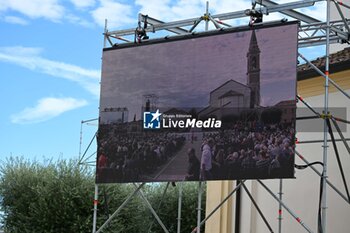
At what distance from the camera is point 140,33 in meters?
14.0

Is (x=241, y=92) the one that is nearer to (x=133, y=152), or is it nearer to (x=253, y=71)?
(x=253, y=71)

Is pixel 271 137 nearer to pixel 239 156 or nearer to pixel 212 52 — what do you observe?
pixel 239 156

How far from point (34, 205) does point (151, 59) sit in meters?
12.1

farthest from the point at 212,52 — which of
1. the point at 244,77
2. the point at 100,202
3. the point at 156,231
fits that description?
the point at 156,231

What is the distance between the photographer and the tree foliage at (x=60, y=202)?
Answer: 76.9 ft

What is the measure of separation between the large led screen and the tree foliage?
9.90 meters

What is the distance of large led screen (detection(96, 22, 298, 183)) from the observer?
1164 cm

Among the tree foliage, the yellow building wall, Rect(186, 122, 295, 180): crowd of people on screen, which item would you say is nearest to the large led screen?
Rect(186, 122, 295, 180): crowd of people on screen

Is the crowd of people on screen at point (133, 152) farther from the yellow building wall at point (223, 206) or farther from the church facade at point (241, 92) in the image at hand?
the yellow building wall at point (223, 206)

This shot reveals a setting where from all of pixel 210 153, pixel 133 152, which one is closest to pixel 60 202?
pixel 133 152

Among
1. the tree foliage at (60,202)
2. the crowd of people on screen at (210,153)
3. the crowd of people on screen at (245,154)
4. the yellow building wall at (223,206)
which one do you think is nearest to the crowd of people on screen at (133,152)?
the crowd of people on screen at (210,153)

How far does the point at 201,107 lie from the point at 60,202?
1236 centimetres

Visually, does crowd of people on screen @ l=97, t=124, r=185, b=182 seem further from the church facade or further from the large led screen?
the church facade

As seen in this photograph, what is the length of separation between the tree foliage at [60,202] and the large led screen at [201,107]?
32.5 feet
